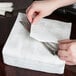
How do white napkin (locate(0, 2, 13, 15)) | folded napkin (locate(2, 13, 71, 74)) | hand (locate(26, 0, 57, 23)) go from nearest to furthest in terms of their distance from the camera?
folded napkin (locate(2, 13, 71, 74)), hand (locate(26, 0, 57, 23)), white napkin (locate(0, 2, 13, 15))

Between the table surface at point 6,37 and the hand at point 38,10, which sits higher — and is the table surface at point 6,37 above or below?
below

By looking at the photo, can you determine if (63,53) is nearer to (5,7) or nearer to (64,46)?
(64,46)

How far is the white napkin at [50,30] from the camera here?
2.26 ft

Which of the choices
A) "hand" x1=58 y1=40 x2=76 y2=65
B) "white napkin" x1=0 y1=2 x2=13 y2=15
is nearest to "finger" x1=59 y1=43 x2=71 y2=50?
"hand" x1=58 y1=40 x2=76 y2=65

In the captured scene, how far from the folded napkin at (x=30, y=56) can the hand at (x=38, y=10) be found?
0.32 ft

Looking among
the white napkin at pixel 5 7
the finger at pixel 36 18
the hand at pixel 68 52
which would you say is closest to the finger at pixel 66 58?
the hand at pixel 68 52

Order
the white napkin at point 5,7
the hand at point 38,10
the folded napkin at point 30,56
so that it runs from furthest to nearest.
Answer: the white napkin at point 5,7
the hand at point 38,10
the folded napkin at point 30,56

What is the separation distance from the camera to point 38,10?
745 mm

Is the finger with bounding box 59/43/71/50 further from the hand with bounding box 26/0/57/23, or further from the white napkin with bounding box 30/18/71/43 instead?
the hand with bounding box 26/0/57/23

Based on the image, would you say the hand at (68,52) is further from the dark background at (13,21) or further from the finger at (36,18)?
the finger at (36,18)

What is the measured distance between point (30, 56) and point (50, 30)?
0.49 feet

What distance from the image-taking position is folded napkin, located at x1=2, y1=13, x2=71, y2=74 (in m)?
0.62

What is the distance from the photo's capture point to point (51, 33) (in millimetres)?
717

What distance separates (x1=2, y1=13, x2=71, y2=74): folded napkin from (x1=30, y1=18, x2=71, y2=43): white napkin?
0.09 feet
